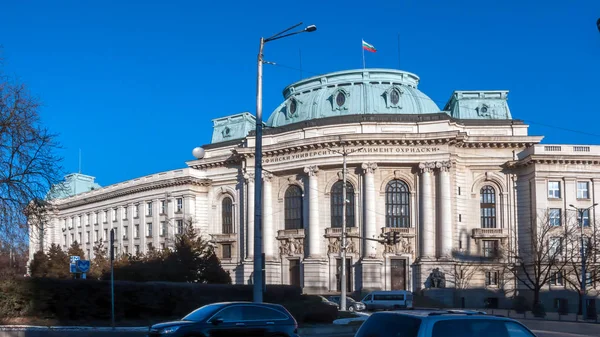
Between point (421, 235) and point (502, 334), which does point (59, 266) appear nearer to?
point (421, 235)

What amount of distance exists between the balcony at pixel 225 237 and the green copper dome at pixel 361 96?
46.1 ft

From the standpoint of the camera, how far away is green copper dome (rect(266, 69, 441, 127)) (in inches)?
3034

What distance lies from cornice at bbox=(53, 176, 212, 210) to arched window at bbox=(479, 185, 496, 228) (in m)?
30.3

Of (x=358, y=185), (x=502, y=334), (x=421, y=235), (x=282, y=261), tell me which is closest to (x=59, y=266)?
(x=282, y=261)

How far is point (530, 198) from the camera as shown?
237 feet

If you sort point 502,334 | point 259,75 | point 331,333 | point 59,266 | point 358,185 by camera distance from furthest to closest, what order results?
point 358,185 < point 59,266 < point 331,333 < point 259,75 < point 502,334

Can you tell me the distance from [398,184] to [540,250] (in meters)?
15.6

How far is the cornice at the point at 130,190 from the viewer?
85.6 meters

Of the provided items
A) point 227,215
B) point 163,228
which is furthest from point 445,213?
point 163,228

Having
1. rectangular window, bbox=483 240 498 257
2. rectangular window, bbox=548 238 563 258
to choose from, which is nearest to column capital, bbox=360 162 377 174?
rectangular window, bbox=483 240 498 257

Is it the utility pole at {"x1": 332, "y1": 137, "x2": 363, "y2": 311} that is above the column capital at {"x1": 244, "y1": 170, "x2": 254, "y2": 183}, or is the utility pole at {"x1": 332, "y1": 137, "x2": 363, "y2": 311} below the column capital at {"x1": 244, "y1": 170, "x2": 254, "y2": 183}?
below

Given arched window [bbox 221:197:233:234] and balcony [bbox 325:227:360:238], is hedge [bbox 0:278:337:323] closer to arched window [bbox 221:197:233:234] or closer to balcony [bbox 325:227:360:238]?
balcony [bbox 325:227:360:238]

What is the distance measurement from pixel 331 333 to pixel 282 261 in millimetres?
45831

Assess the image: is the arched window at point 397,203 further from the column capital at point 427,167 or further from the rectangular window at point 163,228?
the rectangular window at point 163,228
